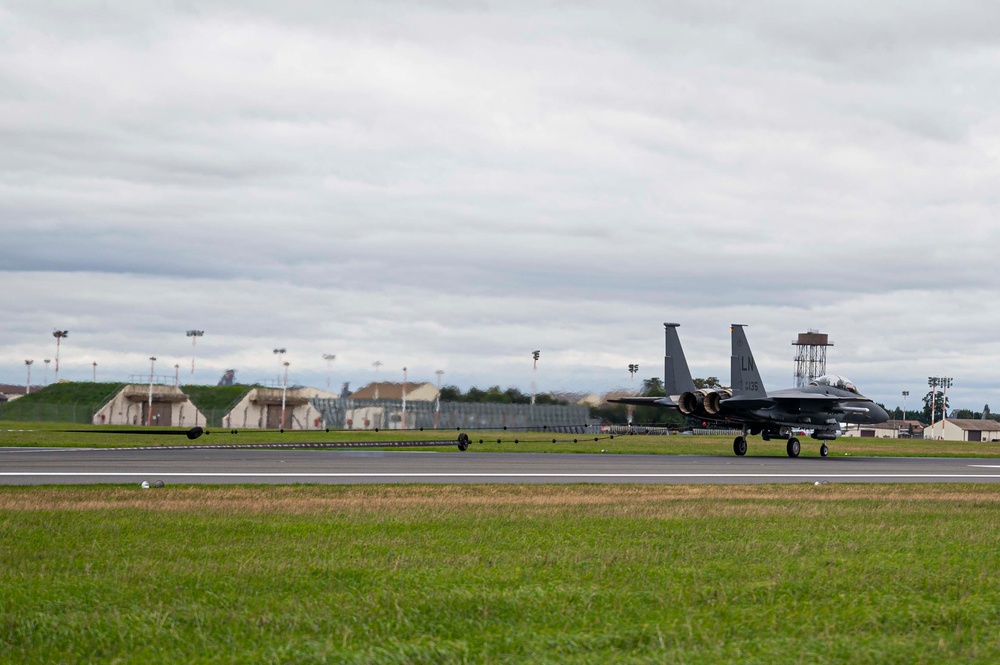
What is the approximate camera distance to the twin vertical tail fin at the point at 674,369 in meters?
43.1

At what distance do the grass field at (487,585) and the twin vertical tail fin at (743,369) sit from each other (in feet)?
86.4

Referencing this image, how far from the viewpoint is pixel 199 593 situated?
7.91 metres

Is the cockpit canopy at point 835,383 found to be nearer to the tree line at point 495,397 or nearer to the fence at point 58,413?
the tree line at point 495,397

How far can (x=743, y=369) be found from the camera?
41562mm

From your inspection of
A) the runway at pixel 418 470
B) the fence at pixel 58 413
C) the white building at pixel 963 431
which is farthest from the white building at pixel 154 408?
the white building at pixel 963 431

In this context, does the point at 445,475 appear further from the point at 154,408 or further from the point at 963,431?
the point at 963,431

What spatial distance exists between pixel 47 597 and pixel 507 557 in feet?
14.0

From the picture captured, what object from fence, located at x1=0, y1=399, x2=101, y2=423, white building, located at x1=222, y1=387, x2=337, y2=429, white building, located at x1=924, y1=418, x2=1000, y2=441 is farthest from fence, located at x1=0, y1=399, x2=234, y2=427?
white building, located at x1=924, y1=418, x2=1000, y2=441

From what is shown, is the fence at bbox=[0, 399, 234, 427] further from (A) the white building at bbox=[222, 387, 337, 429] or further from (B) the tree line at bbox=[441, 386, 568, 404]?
(B) the tree line at bbox=[441, 386, 568, 404]

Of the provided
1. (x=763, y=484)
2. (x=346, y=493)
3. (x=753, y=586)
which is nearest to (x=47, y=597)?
(x=753, y=586)

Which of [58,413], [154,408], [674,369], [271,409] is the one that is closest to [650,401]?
[674,369]

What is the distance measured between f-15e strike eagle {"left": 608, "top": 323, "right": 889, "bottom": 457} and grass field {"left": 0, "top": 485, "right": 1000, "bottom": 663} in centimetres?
2487

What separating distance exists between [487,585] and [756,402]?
33.3 meters

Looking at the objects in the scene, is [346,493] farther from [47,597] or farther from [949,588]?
[949,588]
